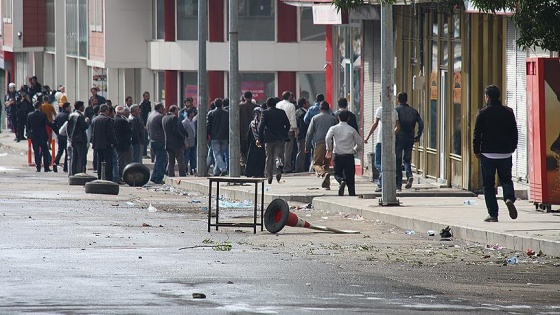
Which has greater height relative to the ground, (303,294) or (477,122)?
(477,122)

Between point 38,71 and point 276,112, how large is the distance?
40.1 meters

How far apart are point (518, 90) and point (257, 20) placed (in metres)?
23.1

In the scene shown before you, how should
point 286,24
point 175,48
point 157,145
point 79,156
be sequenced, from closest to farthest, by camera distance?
point 157,145
point 79,156
point 286,24
point 175,48

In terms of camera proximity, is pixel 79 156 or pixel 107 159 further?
pixel 79 156

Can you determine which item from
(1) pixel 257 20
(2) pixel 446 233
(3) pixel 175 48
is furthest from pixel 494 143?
(3) pixel 175 48

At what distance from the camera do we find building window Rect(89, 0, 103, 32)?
50.3m

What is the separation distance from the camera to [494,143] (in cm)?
1758

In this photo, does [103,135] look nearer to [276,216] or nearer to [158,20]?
[276,216]

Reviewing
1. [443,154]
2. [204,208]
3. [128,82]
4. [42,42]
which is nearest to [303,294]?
[204,208]

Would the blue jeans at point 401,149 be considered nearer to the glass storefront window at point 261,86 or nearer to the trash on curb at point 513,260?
the trash on curb at point 513,260

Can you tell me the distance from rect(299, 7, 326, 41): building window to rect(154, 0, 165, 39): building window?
5.42m

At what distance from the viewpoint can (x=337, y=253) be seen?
49.6ft

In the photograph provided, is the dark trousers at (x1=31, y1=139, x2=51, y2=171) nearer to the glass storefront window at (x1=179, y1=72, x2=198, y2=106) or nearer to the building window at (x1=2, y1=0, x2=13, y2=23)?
the glass storefront window at (x1=179, y1=72, x2=198, y2=106)

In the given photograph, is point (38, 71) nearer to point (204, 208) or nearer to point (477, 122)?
point (204, 208)
